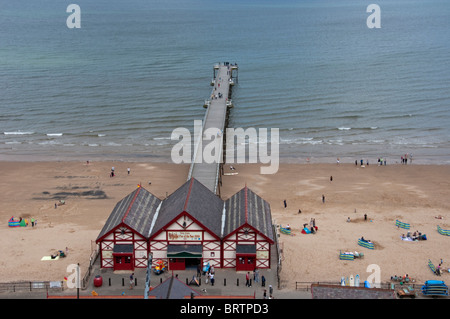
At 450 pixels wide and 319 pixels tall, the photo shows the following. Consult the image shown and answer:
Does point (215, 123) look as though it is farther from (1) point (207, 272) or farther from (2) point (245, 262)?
(1) point (207, 272)

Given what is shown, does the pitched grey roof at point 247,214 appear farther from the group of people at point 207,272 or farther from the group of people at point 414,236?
the group of people at point 414,236

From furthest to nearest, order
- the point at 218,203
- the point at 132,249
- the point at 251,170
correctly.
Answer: the point at 251,170 < the point at 218,203 < the point at 132,249

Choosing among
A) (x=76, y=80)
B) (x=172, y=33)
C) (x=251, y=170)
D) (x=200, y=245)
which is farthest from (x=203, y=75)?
(x=200, y=245)

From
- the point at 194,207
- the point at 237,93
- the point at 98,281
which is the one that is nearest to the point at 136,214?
the point at 194,207

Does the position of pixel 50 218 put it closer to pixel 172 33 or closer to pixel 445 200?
pixel 445 200

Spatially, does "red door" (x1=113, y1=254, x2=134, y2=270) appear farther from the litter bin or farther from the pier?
the pier

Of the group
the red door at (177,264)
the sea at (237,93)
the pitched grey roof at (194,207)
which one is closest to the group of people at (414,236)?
the pitched grey roof at (194,207)
